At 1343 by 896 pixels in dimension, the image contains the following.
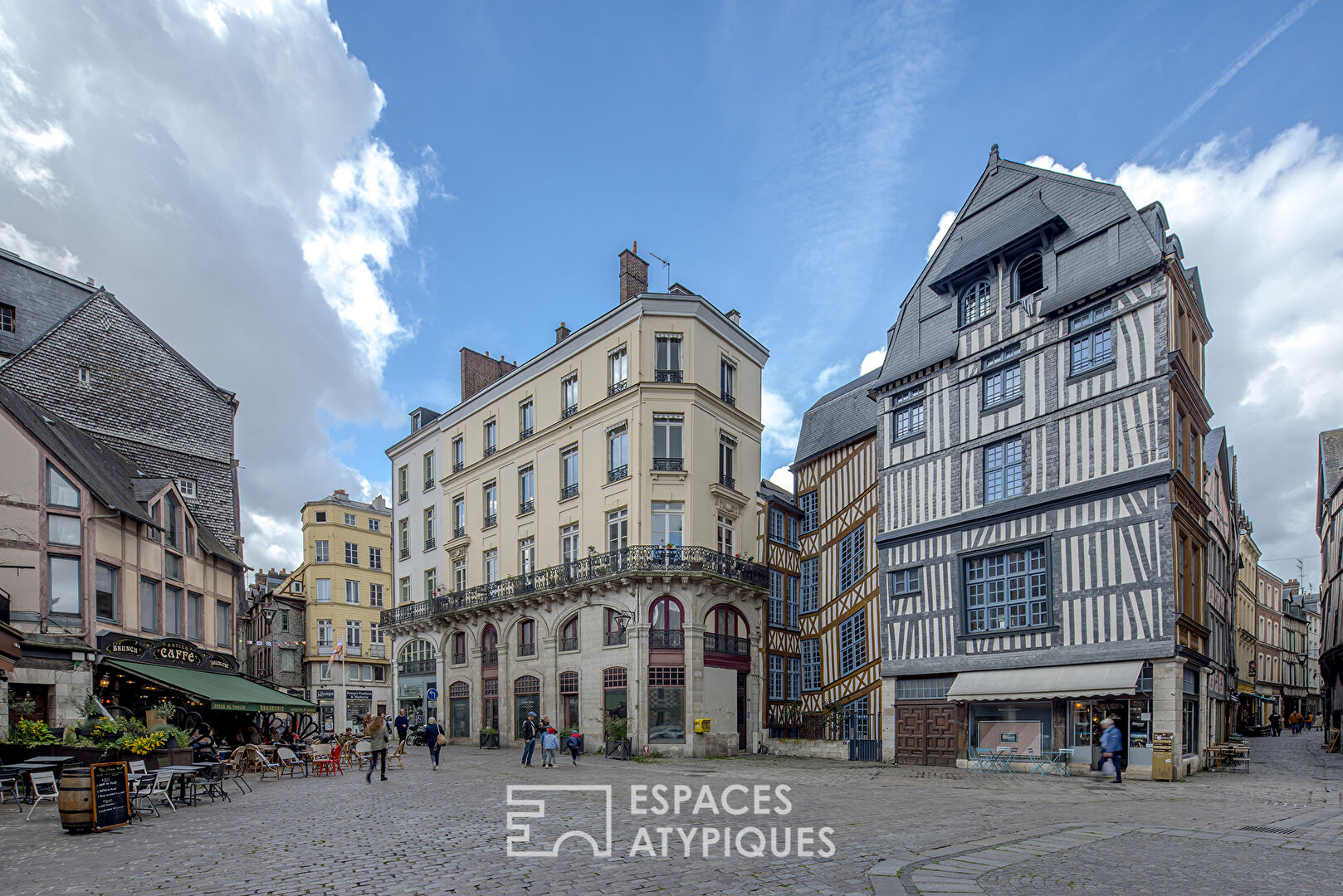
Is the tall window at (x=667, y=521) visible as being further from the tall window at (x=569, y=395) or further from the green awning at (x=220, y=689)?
the green awning at (x=220, y=689)

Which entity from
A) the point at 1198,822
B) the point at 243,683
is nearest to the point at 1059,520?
the point at 1198,822

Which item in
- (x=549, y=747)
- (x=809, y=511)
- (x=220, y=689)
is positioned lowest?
(x=549, y=747)

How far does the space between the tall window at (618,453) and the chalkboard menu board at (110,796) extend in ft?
57.3

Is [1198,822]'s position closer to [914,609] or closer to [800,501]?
[914,609]

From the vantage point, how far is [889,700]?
2188 centimetres

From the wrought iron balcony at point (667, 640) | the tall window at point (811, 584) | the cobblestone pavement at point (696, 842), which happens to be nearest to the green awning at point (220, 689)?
the cobblestone pavement at point (696, 842)

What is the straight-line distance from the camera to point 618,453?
89.2 feet

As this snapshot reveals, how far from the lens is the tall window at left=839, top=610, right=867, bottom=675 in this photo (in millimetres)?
26141

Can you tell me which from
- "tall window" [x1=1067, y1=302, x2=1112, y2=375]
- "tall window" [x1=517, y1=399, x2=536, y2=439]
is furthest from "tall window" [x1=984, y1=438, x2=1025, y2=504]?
"tall window" [x1=517, y1=399, x2=536, y2=439]

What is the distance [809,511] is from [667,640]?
7.80 m

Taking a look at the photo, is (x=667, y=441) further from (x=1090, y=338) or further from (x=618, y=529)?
(x=1090, y=338)

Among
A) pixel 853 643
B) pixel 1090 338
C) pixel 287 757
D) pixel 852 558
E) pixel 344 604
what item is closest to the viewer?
pixel 287 757

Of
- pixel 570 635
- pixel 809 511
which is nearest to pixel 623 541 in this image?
pixel 570 635

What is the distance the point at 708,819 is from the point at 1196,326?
17.7 m
